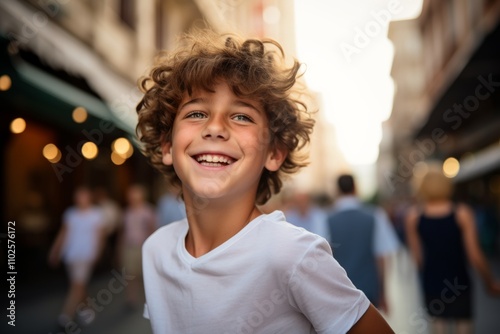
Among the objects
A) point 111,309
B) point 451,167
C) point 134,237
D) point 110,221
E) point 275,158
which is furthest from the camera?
point 451,167

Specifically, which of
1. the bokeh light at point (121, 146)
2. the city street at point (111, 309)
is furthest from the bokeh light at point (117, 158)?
the city street at point (111, 309)

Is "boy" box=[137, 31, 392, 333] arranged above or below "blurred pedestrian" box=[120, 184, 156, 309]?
above

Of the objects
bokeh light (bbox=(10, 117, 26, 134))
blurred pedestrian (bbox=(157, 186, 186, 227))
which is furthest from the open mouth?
bokeh light (bbox=(10, 117, 26, 134))

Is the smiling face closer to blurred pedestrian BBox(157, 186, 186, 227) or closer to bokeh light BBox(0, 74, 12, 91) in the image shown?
blurred pedestrian BBox(157, 186, 186, 227)

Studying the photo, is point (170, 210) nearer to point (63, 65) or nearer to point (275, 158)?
point (63, 65)

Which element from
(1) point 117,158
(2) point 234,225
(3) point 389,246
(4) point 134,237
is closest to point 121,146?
(1) point 117,158

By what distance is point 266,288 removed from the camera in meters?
1.34

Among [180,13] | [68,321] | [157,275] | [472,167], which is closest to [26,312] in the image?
[68,321]

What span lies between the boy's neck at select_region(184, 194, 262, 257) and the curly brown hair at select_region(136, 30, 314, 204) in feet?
0.83

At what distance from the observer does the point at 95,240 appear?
22.7ft

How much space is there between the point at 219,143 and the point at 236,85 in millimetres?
185

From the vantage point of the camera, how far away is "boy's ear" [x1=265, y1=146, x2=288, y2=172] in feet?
5.47

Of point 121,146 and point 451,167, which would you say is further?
point 451,167

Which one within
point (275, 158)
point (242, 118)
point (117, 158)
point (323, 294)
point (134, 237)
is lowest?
point (134, 237)
